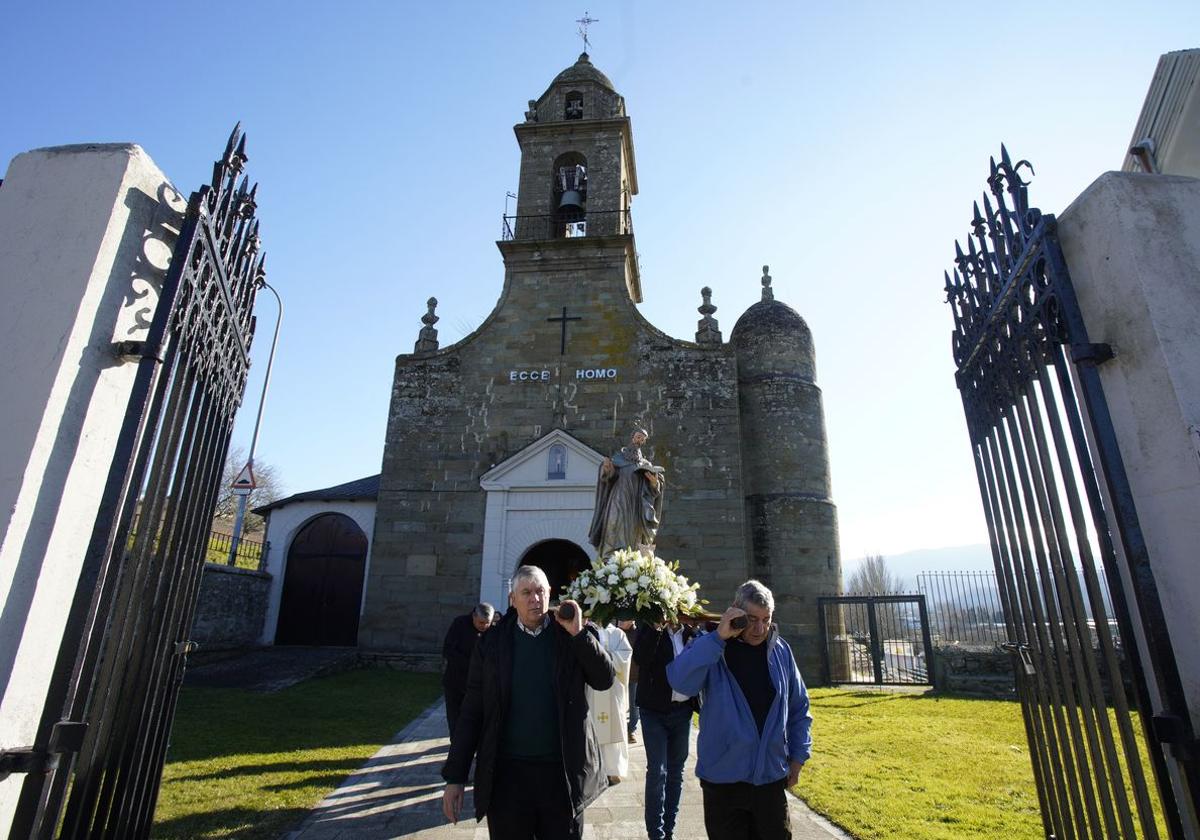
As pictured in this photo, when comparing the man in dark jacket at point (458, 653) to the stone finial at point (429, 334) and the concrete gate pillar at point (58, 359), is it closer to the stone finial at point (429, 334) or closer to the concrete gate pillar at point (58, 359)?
the concrete gate pillar at point (58, 359)

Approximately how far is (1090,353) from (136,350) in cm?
374

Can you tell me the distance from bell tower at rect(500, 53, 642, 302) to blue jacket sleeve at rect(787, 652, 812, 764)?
1296 cm

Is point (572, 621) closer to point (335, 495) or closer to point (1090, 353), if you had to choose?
point (1090, 353)

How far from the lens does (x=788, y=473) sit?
14047 mm

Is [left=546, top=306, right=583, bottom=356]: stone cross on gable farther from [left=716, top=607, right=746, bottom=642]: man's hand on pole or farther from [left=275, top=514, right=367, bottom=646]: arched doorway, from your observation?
[left=716, top=607, right=746, bottom=642]: man's hand on pole

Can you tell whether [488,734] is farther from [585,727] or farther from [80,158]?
[80,158]

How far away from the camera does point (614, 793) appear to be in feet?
17.6

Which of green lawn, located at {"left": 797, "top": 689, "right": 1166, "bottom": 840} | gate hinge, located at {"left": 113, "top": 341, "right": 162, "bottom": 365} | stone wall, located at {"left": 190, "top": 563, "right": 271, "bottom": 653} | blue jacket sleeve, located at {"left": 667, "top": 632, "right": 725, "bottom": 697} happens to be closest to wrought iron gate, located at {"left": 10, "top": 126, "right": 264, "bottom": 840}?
gate hinge, located at {"left": 113, "top": 341, "right": 162, "bottom": 365}

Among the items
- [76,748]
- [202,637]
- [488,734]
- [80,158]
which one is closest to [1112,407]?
[488,734]

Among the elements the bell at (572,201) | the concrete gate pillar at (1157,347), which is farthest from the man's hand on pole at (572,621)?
the bell at (572,201)

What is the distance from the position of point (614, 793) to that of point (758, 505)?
926 centimetres

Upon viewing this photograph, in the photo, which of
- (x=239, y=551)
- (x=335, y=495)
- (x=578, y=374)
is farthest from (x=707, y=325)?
(x=239, y=551)

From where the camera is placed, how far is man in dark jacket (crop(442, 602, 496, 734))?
524cm

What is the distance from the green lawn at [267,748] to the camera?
4.57 m
